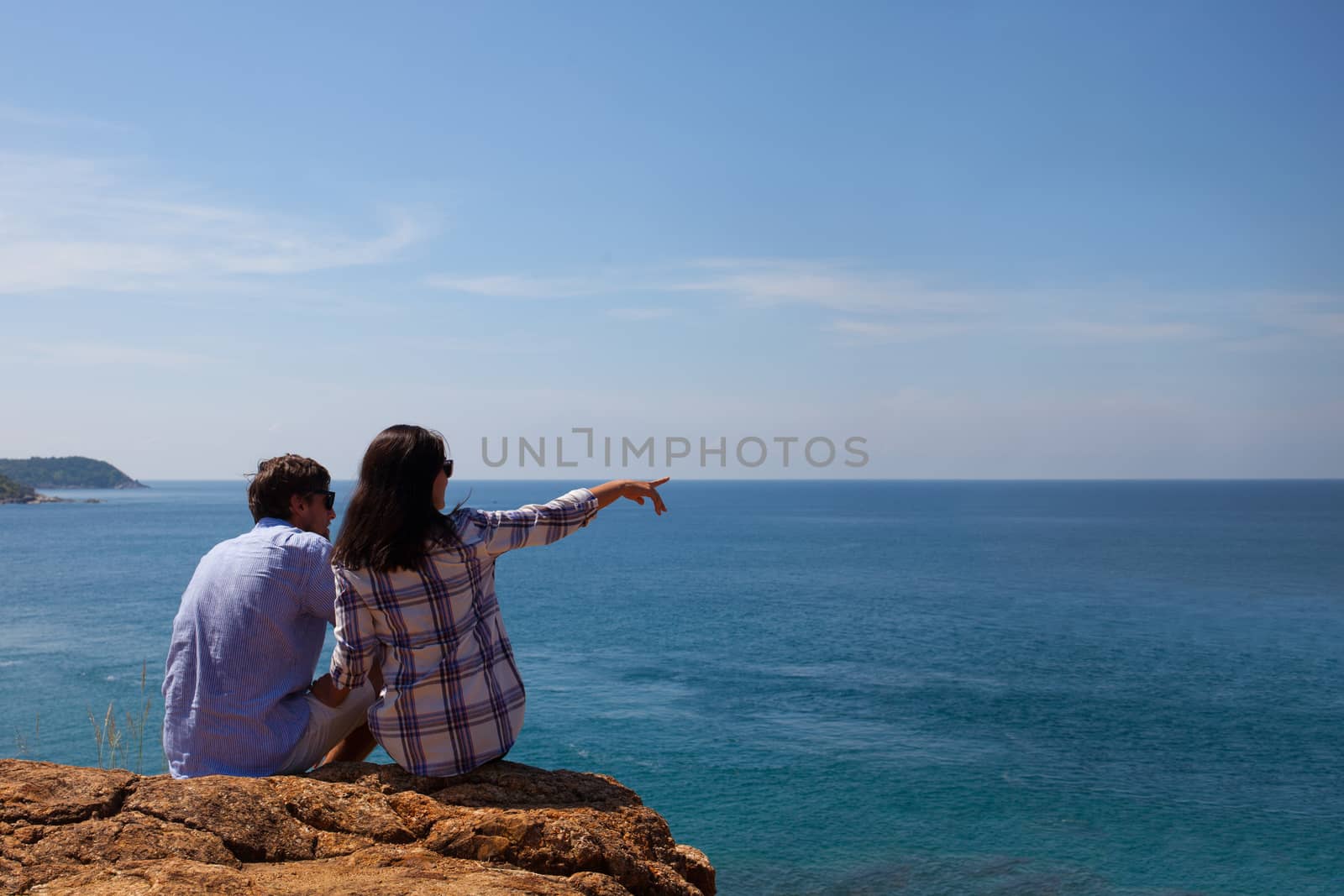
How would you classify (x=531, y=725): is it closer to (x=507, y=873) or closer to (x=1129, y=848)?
(x=1129, y=848)

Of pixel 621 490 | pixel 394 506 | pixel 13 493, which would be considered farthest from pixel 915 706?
pixel 13 493

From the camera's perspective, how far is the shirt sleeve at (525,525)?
12.9 ft

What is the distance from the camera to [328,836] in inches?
148

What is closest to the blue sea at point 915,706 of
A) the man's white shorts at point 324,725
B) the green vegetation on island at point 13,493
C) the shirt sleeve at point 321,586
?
the man's white shorts at point 324,725

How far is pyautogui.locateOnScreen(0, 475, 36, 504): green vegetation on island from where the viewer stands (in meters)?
187

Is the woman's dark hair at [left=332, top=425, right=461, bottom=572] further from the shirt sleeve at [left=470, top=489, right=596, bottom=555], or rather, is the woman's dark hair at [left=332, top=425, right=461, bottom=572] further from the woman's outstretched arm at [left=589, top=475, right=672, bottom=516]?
the woman's outstretched arm at [left=589, top=475, right=672, bottom=516]

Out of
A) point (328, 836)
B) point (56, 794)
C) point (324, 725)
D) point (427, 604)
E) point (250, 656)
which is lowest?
point (328, 836)

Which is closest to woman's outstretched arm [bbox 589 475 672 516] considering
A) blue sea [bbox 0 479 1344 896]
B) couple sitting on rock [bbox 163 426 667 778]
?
couple sitting on rock [bbox 163 426 667 778]

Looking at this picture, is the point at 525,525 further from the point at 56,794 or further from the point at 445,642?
the point at 56,794

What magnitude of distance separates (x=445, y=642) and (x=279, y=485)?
1173mm

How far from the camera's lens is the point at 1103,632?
44750 mm

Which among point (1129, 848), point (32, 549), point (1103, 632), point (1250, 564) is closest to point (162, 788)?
point (1129, 848)

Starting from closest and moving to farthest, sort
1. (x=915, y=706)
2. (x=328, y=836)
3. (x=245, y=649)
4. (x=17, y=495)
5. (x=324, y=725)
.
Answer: (x=328, y=836), (x=245, y=649), (x=324, y=725), (x=915, y=706), (x=17, y=495)

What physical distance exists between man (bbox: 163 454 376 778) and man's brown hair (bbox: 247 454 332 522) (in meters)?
0.09
